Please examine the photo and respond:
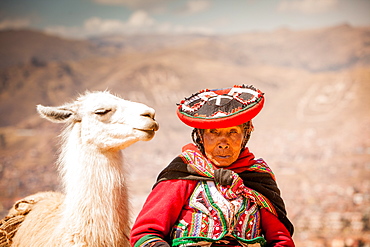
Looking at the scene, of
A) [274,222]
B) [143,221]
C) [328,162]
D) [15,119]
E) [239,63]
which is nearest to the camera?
[143,221]

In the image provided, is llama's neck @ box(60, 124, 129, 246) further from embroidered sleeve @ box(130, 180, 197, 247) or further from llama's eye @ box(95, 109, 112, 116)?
embroidered sleeve @ box(130, 180, 197, 247)

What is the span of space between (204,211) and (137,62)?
31.7 m

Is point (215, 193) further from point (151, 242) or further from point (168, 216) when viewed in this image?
point (151, 242)

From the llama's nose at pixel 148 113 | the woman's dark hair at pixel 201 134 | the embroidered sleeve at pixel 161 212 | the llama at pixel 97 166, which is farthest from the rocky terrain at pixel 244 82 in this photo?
the embroidered sleeve at pixel 161 212

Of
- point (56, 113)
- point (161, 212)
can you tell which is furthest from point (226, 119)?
point (56, 113)

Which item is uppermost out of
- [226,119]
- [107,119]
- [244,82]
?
[244,82]

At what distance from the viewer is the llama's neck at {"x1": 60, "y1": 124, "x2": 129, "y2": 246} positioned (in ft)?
6.63

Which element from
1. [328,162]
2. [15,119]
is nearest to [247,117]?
[328,162]

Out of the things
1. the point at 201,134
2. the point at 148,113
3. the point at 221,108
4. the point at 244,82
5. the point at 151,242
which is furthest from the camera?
the point at 244,82

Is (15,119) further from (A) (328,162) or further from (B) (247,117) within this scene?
(B) (247,117)

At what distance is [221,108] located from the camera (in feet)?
5.48

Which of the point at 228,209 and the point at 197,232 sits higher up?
the point at 228,209

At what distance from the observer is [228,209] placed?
5.48 ft

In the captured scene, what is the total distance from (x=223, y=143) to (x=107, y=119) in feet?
2.25
